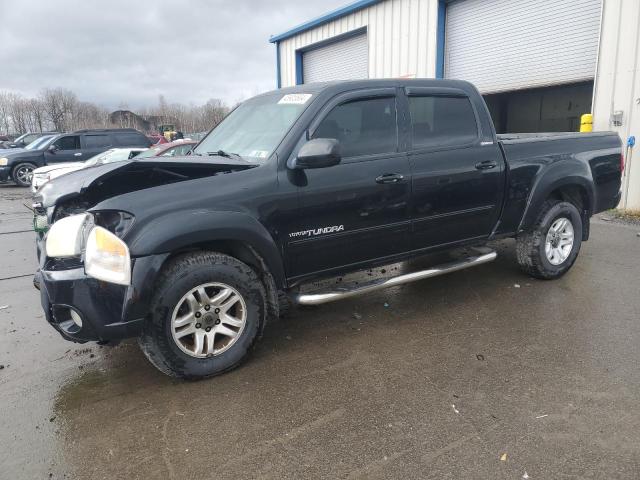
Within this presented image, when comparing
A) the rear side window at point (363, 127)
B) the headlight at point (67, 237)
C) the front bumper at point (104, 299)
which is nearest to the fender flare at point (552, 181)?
the rear side window at point (363, 127)

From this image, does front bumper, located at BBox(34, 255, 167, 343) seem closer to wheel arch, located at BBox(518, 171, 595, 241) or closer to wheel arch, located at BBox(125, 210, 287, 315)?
wheel arch, located at BBox(125, 210, 287, 315)

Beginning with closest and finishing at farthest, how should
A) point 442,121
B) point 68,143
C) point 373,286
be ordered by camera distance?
1. point 373,286
2. point 442,121
3. point 68,143

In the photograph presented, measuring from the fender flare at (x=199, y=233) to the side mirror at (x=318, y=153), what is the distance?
20.7 inches

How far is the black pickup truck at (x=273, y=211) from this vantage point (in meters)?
2.88

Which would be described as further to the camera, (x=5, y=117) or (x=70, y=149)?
(x=5, y=117)

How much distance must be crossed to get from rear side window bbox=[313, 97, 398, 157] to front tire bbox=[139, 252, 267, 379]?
121 centimetres

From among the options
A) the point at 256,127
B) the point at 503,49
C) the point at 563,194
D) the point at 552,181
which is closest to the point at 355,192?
the point at 256,127

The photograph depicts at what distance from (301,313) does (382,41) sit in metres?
10.3

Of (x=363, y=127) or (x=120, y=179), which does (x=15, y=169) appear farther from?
(x=363, y=127)

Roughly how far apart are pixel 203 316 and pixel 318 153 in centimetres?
131

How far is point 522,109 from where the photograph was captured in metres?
17.7

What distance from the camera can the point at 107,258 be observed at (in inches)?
111

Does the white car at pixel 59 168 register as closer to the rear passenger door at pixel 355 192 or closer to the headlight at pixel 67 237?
the headlight at pixel 67 237

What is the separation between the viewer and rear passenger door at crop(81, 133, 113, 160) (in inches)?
651
